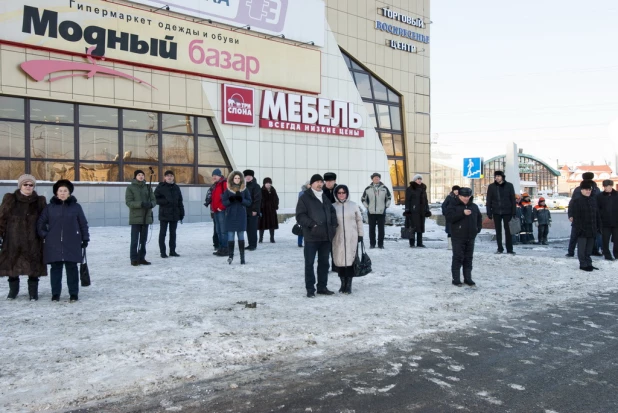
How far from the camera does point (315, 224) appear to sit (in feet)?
25.9

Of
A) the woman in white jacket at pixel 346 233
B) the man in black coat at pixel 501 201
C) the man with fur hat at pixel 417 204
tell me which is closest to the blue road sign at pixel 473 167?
the man with fur hat at pixel 417 204

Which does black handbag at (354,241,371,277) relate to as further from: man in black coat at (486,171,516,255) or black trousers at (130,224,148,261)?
man in black coat at (486,171,516,255)

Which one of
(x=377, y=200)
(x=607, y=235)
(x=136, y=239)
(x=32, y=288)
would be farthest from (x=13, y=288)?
(x=607, y=235)

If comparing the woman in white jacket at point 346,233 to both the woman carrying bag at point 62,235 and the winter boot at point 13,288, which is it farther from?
the winter boot at point 13,288

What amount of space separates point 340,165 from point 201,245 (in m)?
13.0

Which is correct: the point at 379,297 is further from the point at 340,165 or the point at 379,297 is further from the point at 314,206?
the point at 340,165

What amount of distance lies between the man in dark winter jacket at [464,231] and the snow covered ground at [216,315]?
12.9 inches

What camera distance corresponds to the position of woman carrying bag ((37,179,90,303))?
24.1ft

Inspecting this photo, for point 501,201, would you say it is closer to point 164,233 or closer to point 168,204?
point 168,204

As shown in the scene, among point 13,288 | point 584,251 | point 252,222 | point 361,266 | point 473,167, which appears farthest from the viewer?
point 473,167

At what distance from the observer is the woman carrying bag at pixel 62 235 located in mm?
7344

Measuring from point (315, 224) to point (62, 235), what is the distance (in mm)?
3422

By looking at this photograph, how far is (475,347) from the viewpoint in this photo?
5551 millimetres

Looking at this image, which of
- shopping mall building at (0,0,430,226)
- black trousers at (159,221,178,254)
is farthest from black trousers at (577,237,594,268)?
shopping mall building at (0,0,430,226)
